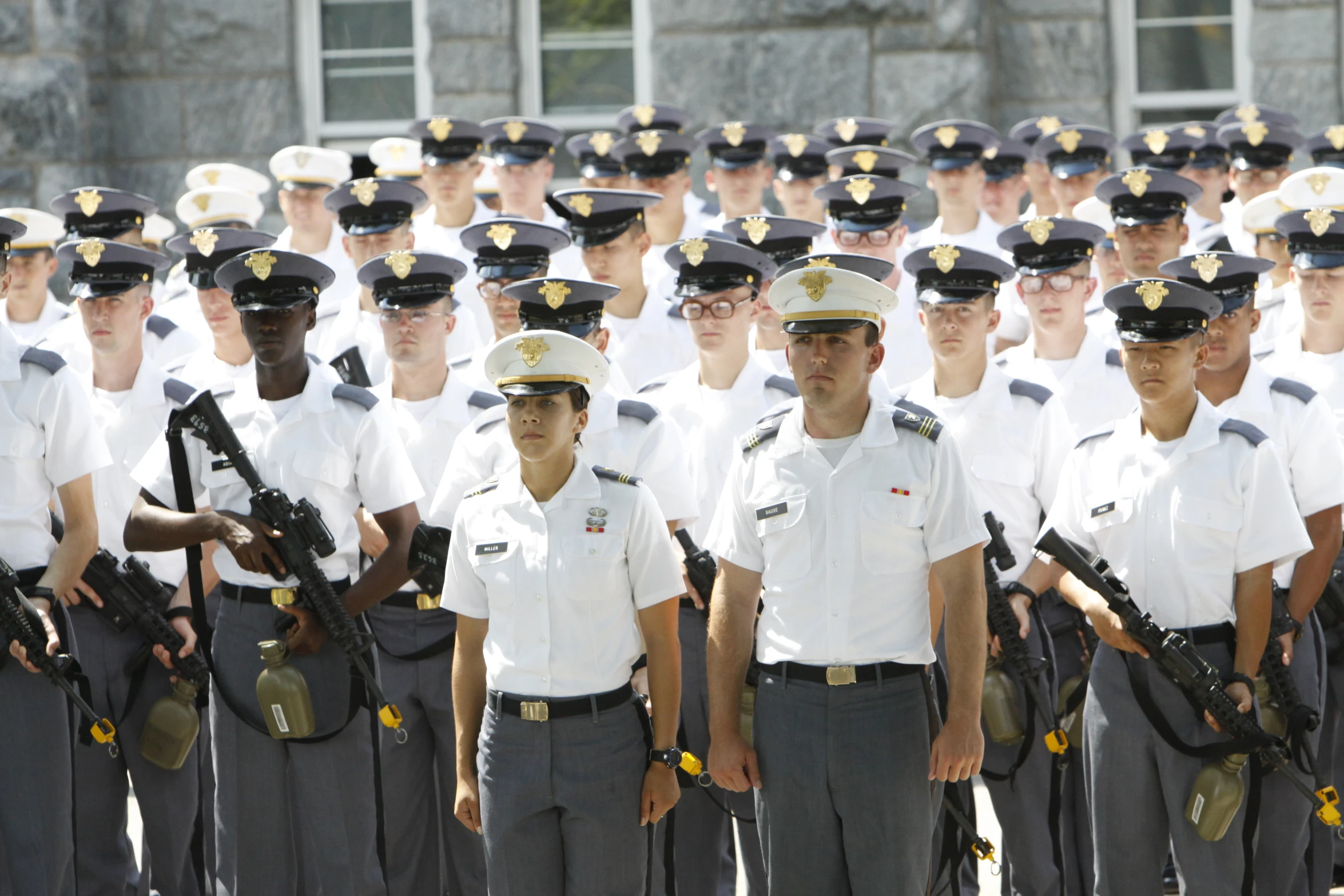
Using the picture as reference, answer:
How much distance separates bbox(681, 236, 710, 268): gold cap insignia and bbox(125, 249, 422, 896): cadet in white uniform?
1213 millimetres

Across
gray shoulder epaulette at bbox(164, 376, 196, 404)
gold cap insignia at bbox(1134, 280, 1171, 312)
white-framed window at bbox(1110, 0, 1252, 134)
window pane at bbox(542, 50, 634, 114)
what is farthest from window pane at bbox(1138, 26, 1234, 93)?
gray shoulder epaulette at bbox(164, 376, 196, 404)

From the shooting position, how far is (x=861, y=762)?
411cm

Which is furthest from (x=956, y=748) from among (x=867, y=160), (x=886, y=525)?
(x=867, y=160)

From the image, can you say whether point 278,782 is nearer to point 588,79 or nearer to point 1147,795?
point 1147,795

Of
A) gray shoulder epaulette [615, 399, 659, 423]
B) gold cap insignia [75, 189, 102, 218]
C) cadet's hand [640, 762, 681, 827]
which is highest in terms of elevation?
gold cap insignia [75, 189, 102, 218]

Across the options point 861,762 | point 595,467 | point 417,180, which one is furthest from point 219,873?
point 417,180

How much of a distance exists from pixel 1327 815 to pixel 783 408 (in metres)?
1.83

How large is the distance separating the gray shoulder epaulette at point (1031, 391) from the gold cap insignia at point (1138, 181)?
1.44m

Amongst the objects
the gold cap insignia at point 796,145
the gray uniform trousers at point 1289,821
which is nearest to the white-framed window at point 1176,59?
the gold cap insignia at point 796,145

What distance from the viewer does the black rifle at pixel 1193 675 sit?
454cm

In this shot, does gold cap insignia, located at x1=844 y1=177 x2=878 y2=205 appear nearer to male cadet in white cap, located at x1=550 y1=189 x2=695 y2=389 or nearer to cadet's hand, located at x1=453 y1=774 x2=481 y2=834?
male cadet in white cap, located at x1=550 y1=189 x2=695 y2=389

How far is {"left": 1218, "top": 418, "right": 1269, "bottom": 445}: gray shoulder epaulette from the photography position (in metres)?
4.71

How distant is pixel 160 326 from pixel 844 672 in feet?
13.5

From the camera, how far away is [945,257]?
221 inches
